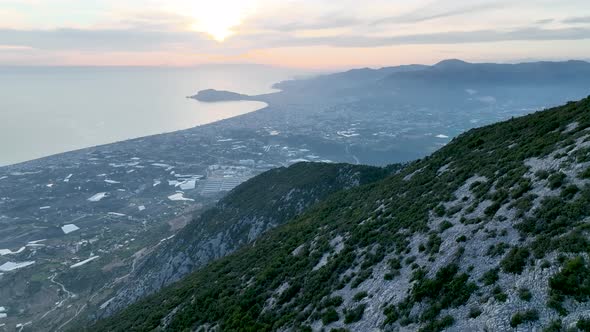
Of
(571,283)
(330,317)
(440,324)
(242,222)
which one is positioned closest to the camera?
(571,283)

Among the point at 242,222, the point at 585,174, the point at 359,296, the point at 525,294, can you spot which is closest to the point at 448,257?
the point at 525,294

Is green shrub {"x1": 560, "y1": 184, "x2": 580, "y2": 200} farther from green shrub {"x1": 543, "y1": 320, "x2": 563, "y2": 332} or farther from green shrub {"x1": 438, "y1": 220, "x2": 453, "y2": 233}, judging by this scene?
green shrub {"x1": 543, "y1": 320, "x2": 563, "y2": 332}

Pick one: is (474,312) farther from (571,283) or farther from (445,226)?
(445,226)


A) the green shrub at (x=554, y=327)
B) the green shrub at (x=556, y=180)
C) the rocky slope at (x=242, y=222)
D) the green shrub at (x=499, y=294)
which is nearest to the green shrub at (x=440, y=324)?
the green shrub at (x=499, y=294)

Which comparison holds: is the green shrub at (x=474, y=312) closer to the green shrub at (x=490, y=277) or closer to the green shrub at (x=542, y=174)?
the green shrub at (x=490, y=277)

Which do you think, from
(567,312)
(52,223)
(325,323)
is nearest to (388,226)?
(325,323)

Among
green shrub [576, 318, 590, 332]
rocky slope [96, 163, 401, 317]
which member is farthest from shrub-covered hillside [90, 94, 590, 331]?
rocky slope [96, 163, 401, 317]

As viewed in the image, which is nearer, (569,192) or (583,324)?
(583,324)
